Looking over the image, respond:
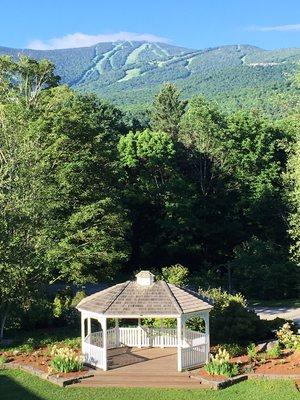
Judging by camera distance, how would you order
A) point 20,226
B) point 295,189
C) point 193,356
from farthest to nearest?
1. point 295,189
2. point 20,226
3. point 193,356

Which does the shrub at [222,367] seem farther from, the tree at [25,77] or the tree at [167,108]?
the tree at [167,108]

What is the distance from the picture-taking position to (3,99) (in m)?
31.1

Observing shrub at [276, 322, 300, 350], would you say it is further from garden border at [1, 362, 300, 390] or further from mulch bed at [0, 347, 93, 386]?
mulch bed at [0, 347, 93, 386]

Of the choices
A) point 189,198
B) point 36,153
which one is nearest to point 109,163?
point 36,153

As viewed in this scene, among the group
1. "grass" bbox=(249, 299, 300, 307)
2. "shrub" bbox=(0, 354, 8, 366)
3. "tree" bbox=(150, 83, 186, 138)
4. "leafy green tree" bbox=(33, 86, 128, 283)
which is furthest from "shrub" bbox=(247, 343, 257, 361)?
"tree" bbox=(150, 83, 186, 138)

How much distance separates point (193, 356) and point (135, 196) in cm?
2239

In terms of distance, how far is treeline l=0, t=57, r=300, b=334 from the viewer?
72.4ft

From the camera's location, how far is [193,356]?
17859mm

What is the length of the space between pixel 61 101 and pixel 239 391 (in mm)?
18330

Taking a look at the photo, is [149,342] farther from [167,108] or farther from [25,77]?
[167,108]

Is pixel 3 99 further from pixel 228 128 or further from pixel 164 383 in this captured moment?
pixel 164 383

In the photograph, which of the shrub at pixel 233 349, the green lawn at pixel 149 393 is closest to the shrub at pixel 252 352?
the shrub at pixel 233 349

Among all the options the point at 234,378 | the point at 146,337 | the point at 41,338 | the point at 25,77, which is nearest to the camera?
the point at 234,378

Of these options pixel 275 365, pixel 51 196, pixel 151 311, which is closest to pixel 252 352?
pixel 275 365
